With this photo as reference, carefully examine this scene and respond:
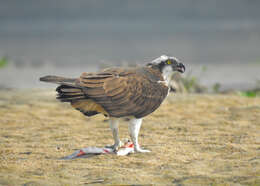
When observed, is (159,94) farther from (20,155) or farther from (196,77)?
(196,77)

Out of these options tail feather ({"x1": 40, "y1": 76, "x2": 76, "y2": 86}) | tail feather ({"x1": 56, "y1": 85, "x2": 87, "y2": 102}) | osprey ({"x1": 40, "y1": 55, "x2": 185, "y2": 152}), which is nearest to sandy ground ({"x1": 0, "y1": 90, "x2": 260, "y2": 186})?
osprey ({"x1": 40, "y1": 55, "x2": 185, "y2": 152})

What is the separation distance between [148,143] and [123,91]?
0.92 metres

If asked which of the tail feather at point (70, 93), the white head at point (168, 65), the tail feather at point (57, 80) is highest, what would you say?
the white head at point (168, 65)

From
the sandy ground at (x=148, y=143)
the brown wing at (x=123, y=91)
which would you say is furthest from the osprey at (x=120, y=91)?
the sandy ground at (x=148, y=143)

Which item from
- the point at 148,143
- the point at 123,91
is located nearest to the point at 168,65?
the point at 123,91

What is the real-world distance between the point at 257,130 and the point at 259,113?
1.09 meters

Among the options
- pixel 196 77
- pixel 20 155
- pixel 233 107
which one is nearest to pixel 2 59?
pixel 196 77

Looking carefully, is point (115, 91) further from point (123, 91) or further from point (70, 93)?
point (70, 93)

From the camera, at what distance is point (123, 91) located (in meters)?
4.55

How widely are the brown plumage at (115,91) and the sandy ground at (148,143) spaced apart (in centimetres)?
49

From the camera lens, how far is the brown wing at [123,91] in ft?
14.6

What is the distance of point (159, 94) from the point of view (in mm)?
4668

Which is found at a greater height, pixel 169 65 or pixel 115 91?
pixel 169 65

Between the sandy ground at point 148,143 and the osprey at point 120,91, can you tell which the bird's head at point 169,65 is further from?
the sandy ground at point 148,143
